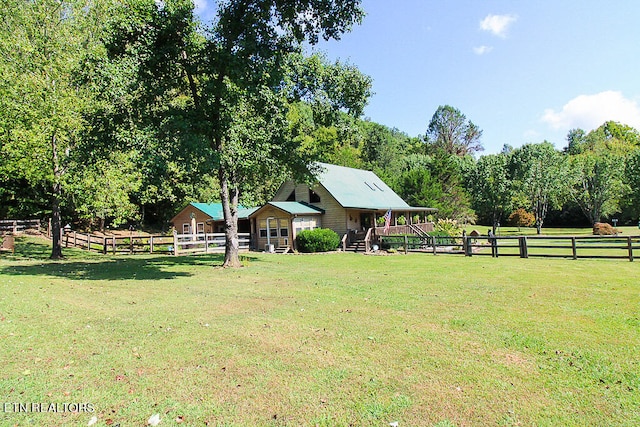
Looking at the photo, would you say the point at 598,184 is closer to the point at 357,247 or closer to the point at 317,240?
the point at 357,247

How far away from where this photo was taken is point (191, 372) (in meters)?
4.42

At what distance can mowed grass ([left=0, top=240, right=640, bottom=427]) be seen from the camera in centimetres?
362

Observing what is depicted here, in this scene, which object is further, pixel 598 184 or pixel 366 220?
pixel 598 184

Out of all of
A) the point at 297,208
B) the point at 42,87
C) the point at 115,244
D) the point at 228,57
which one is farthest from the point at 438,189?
the point at 42,87

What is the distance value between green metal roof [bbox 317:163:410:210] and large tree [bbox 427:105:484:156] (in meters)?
41.2

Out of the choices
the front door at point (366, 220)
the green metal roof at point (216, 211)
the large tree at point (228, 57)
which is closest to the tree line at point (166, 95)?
the large tree at point (228, 57)

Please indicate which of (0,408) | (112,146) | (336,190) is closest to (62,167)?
(112,146)

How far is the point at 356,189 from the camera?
3036cm

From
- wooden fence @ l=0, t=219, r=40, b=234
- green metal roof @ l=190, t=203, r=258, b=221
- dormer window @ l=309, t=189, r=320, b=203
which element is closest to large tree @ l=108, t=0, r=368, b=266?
dormer window @ l=309, t=189, r=320, b=203

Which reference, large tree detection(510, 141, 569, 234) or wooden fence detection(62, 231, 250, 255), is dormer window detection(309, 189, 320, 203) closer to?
wooden fence detection(62, 231, 250, 255)

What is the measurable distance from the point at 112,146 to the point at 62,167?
7.36m

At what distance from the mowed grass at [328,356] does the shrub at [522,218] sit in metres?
45.3

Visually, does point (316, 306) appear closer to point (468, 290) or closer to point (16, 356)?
point (468, 290)

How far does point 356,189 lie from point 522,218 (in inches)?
1257
